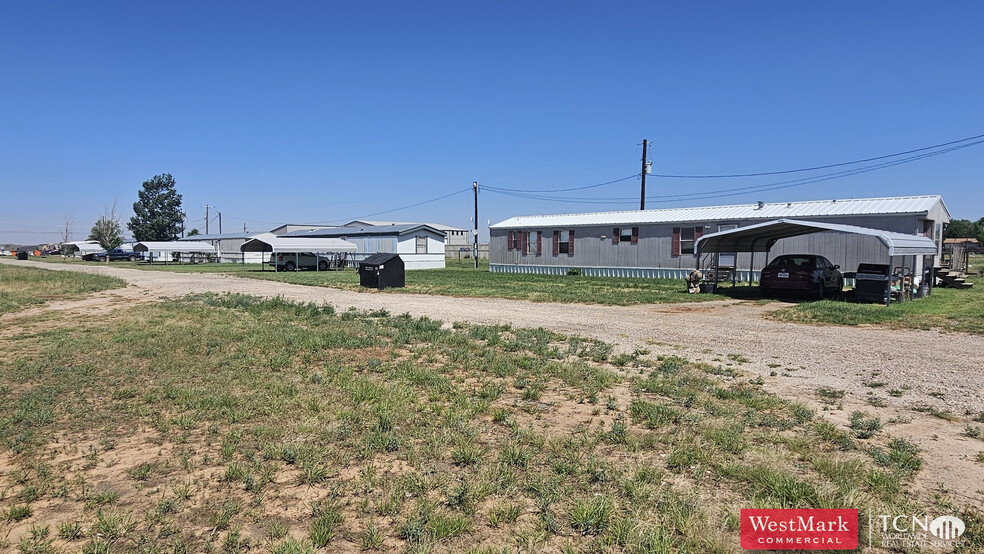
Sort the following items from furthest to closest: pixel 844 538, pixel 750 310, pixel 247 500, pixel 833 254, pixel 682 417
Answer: pixel 833 254 → pixel 750 310 → pixel 682 417 → pixel 247 500 → pixel 844 538

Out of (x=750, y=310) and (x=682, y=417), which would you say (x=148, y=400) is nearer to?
(x=682, y=417)

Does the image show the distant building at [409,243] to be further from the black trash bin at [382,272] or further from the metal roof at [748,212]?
the black trash bin at [382,272]

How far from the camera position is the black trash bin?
66.9ft

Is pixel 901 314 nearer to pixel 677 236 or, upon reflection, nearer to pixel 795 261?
pixel 795 261

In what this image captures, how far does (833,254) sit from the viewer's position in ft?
70.4

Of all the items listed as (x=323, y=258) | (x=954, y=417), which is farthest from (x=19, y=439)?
(x=323, y=258)

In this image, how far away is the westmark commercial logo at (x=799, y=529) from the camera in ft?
10.1

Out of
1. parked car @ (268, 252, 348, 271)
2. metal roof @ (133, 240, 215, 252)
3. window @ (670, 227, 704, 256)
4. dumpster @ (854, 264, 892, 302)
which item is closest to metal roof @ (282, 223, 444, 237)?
parked car @ (268, 252, 348, 271)

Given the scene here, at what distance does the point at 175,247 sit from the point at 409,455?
58.7 meters

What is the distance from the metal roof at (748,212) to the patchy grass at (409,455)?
1795 centimetres

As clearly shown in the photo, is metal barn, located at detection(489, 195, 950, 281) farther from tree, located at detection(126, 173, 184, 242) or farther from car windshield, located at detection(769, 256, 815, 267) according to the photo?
tree, located at detection(126, 173, 184, 242)

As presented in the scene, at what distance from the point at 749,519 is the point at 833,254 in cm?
2153

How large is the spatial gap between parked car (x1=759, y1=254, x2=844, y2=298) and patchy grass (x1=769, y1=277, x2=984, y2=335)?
6.45 ft

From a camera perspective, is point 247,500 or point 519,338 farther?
point 519,338
